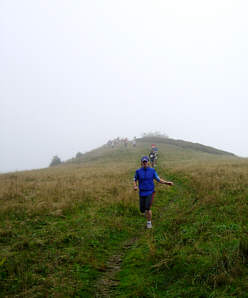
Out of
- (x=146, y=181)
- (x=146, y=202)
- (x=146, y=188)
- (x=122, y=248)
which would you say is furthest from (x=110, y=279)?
(x=146, y=181)

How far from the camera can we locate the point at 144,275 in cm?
528

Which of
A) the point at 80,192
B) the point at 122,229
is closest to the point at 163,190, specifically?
the point at 80,192

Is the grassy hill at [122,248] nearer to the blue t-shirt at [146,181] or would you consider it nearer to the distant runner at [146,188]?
the distant runner at [146,188]

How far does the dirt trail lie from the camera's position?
4.89 m

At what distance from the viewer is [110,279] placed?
539 cm

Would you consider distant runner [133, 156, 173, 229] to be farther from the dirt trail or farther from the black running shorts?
the dirt trail

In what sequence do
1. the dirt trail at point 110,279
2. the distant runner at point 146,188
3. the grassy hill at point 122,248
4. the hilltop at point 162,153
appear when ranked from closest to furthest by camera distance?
the grassy hill at point 122,248
the dirt trail at point 110,279
the distant runner at point 146,188
the hilltop at point 162,153

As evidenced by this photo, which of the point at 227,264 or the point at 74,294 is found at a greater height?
the point at 227,264

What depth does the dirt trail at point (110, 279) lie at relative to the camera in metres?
4.89

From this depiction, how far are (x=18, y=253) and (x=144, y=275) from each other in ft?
11.9

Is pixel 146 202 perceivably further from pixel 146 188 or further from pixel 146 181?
pixel 146 181

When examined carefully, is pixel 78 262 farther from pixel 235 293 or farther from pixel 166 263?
pixel 235 293

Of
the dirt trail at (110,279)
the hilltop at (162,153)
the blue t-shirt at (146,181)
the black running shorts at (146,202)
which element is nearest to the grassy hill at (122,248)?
the dirt trail at (110,279)

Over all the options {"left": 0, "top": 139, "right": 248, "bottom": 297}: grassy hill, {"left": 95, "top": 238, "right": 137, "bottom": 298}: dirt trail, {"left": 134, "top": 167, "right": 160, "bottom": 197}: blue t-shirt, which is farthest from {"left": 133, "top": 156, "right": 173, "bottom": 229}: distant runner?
{"left": 95, "top": 238, "right": 137, "bottom": 298}: dirt trail
